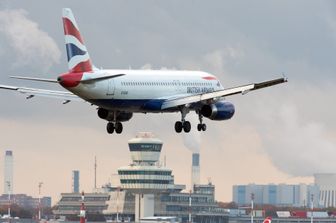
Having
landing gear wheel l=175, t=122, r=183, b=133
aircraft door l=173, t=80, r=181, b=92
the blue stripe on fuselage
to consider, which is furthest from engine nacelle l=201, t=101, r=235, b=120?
the blue stripe on fuselage

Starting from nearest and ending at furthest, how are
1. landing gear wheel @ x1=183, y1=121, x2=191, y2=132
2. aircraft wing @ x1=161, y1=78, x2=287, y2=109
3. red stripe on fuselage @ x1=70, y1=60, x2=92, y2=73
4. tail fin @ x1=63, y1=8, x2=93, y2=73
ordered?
red stripe on fuselage @ x1=70, y1=60, x2=92, y2=73, tail fin @ x1=63, y1=8, x2=93, y2=73, aircraft wing @ x1=161, y1=78, x2=287, y2=109, landing gear wheel @ x1=183, y1=121, x2=191, y2=132

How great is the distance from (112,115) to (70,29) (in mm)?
10087

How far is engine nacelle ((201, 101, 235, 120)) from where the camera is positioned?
133125mm

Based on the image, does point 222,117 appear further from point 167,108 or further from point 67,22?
point 67,22

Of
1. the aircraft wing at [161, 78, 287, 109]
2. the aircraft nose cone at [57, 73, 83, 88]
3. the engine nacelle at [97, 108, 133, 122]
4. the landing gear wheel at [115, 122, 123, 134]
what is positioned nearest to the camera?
the aircraft nose cone at [57, 73, 83, 88]

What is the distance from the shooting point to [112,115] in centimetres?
13100

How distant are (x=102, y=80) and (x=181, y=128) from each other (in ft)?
38.0

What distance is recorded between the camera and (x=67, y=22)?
128 metres

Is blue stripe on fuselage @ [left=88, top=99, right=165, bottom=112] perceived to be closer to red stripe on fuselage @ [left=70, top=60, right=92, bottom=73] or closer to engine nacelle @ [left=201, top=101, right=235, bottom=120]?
red stripe on fuselage @ [left=70, top=60, right=92, bottom=73]

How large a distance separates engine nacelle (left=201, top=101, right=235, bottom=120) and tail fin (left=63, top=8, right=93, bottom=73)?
46.1 ft

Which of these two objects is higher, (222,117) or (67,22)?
(67,22)

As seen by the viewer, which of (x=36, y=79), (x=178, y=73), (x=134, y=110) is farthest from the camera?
(x=178, y=73)

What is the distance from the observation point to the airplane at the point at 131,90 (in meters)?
126

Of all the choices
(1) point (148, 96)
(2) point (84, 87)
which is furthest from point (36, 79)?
(1) point (148, 96)
